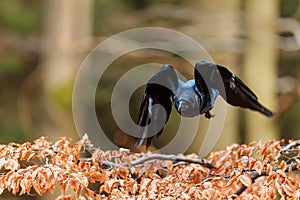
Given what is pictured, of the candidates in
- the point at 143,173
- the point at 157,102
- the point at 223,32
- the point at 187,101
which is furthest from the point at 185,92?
the point at 223,32

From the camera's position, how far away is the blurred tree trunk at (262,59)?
205 inches

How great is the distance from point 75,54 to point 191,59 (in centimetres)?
132

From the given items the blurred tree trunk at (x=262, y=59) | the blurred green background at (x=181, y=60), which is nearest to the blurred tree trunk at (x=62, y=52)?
the blurred green background at (x=181, y=60)

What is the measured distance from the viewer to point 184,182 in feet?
6.40

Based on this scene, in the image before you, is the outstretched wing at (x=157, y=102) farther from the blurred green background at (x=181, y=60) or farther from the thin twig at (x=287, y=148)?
the blurred green background at (x=181, y=60)

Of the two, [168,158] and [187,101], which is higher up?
[187,101]

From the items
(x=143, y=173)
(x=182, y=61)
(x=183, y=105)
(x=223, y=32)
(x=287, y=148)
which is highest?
(x=223, y=32)

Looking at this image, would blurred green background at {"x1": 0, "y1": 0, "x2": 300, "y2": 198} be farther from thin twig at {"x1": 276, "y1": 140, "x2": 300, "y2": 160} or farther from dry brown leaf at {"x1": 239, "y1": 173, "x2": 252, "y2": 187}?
dry brown leaf at {"x1": 239, "y1": 173, "x2": 252, "y2": 187}

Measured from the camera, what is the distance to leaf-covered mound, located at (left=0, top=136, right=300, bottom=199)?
1802 mm

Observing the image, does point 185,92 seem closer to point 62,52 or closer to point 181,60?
point 181,60

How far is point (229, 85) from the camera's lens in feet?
7.06

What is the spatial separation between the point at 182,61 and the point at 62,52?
1321 millimetres

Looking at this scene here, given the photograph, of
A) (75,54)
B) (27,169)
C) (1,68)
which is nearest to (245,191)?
(27,169)

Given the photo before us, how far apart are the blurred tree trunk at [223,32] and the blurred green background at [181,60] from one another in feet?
0.03
